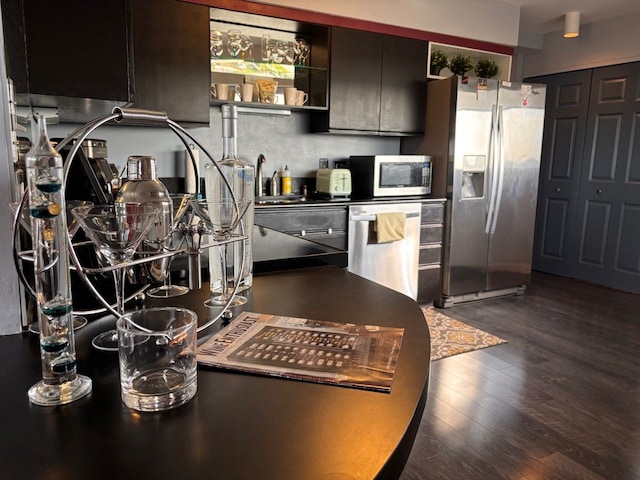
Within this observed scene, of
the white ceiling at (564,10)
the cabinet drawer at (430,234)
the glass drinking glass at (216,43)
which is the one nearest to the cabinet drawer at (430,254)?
the cabinet drawer at (430,234)

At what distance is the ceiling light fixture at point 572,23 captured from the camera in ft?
14.5

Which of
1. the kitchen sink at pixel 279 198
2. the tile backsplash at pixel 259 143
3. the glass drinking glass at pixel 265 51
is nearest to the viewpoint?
the tile backsplash at pixel 259 143

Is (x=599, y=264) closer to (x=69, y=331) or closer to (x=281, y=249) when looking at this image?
(x=281, y=249)

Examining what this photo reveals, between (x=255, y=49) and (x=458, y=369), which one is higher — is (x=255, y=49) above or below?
above

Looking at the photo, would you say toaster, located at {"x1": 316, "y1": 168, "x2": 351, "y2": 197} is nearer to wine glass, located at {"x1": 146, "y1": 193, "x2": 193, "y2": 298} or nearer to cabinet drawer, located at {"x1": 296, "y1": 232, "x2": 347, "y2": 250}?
cabinet drawer, located at {"x1": 296, "y1": 232, "x2": 347, "y2": 250}

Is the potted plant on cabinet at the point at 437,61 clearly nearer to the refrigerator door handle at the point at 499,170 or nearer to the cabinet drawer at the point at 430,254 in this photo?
the refrigerator door handle at the point at 499,170

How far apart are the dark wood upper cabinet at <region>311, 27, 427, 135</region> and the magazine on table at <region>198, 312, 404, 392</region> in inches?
121

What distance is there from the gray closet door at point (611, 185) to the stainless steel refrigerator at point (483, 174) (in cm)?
96

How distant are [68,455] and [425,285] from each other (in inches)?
145

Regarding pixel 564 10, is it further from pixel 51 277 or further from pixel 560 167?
pixel 51 277

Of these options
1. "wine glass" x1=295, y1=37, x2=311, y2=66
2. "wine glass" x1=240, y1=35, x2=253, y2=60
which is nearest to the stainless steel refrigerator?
"wine glass" x1=295, y1=37, x2=311, y2=66

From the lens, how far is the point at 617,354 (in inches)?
118

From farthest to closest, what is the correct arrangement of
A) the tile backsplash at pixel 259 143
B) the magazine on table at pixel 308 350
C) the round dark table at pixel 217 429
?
the tile backsplash at pixel 259 143 < the magazine on table at pixel 308 350 < the round dark table at pixel 217 429

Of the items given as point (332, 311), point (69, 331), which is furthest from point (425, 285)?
point (69, 331)
